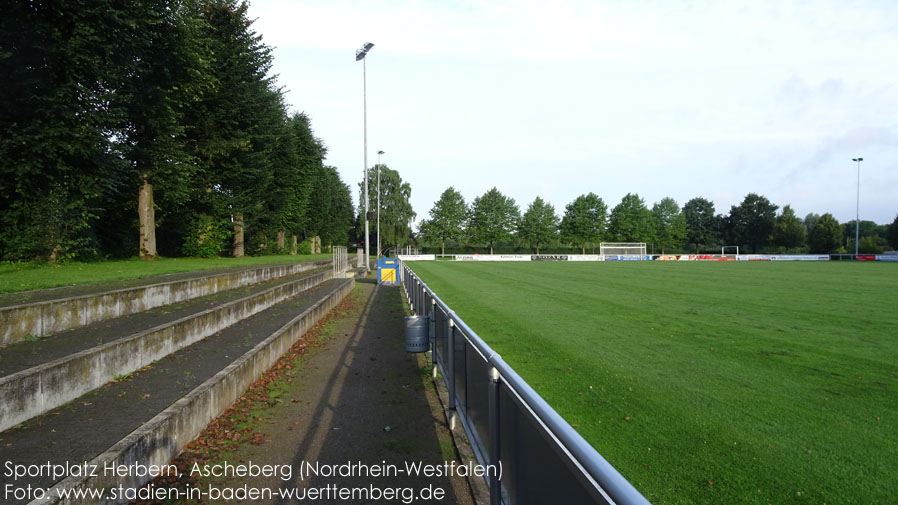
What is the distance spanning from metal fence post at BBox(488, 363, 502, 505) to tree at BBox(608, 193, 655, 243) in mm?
100606

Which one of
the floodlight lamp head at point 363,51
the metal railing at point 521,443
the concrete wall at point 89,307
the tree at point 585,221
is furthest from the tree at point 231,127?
the tree at point 585,221

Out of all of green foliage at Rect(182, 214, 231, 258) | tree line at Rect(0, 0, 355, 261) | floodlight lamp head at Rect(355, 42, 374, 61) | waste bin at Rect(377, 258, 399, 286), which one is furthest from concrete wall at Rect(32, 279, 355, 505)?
floodlight lamp head at Rect(355, 42, 374, 61)

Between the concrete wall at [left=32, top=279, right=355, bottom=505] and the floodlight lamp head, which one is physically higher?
the floodlight lamp head

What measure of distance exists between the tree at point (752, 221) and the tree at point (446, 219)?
2403 inches

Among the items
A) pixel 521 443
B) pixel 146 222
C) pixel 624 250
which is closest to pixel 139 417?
pixel 521 443

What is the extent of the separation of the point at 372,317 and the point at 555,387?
8330mm

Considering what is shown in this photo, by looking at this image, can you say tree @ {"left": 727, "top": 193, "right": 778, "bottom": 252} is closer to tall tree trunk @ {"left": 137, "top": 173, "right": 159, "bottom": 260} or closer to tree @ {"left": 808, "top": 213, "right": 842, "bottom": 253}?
tree @ {"left": 808, "top": 213, "right": 842, "bottom": 253}

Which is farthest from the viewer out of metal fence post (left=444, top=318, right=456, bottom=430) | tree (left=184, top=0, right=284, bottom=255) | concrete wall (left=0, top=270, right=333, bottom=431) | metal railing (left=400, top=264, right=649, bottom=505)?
tree (left=184, top=0, right=284, bottom=255)

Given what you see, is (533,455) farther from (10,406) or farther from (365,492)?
(10,406)

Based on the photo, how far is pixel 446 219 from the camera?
95250mm

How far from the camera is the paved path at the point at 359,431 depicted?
12.8 feet

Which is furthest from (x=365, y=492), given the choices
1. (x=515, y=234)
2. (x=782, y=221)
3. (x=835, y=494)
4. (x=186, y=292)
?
(x=782, y=221)

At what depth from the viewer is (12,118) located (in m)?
14.5

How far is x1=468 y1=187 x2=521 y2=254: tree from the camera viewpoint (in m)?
96.9
